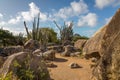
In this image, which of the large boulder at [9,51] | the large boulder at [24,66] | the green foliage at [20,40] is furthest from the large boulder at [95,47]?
the green foliage at [20,40]

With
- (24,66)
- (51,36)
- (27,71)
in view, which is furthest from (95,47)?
(51,36)

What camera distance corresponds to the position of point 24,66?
786 cm

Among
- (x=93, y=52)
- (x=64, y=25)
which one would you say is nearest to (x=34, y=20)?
(x=64, y=25)

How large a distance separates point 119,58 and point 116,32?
3.09ft

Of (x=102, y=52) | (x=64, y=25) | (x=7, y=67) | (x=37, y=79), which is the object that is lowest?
(x=37, y=79)

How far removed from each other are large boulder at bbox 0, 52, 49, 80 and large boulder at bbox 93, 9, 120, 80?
2243 mm

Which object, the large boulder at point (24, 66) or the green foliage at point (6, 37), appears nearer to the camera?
the large boulder at point (24, 66)

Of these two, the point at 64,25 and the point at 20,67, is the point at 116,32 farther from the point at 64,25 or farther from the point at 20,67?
the point at 64,25

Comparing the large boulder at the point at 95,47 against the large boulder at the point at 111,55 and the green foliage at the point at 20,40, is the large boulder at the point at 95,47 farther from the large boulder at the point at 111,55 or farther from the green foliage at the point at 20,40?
the green foliage at the point at 20,40

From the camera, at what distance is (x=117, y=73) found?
612 cm

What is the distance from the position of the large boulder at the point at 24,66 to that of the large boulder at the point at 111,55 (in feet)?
7.36

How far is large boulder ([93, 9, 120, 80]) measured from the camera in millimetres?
6152

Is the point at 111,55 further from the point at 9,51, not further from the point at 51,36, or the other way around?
the point at 51,36

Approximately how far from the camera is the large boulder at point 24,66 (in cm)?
753
